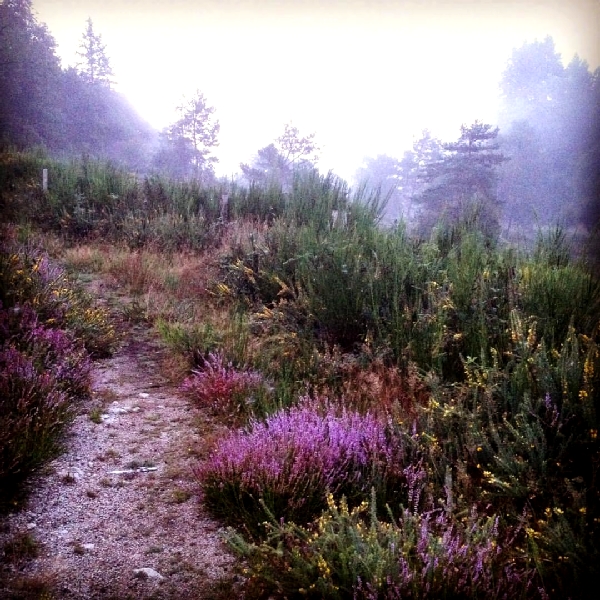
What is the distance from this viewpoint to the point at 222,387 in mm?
3801

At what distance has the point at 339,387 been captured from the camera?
3.85 meters

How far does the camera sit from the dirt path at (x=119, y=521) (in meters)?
1.97

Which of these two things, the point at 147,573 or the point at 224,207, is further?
the point at 224,207

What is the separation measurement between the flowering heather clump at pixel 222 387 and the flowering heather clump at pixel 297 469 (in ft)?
2.67

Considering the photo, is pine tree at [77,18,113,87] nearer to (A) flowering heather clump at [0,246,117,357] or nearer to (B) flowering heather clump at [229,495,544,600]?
(A) flowering heather clump at [0,246,117,357]

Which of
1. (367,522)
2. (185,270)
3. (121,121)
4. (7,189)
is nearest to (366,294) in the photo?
(367,522)

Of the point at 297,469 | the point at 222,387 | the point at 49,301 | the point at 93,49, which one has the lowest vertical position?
the point at 222,387

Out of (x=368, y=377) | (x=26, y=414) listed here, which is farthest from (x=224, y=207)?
(x=26, y=414)

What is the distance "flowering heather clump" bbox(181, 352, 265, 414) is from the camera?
3.69m

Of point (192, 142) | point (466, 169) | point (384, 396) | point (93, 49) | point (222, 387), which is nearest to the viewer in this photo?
point (93, 49)

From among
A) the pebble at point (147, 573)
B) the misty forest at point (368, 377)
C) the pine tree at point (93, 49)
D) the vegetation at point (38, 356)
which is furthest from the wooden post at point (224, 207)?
the pebble at point (147, 573)

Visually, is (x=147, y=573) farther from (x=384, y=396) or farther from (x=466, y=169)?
(x=466, y=169)

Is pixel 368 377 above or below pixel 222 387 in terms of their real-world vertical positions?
above

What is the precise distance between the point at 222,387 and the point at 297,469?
59.9 inches
